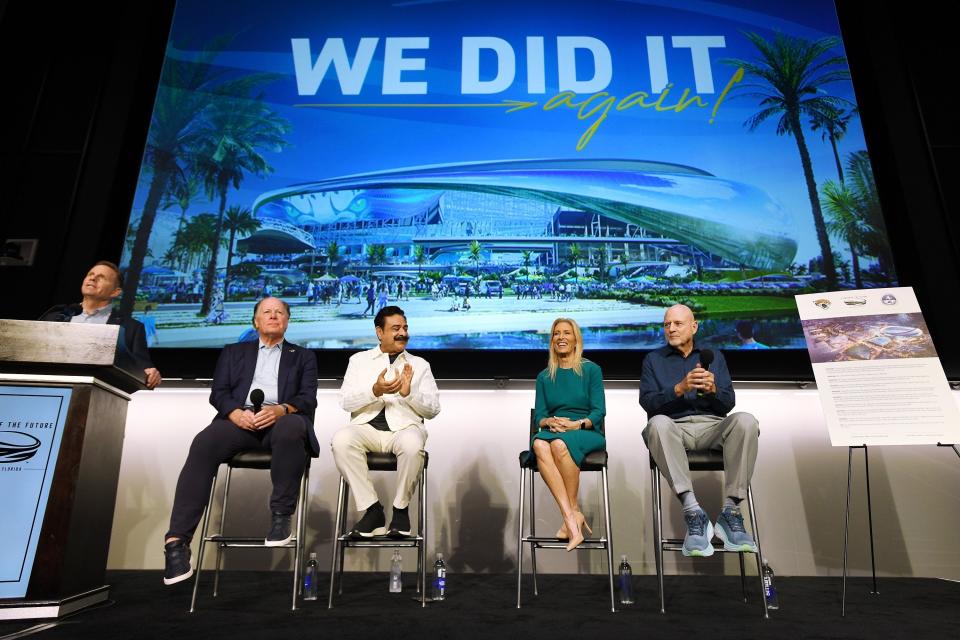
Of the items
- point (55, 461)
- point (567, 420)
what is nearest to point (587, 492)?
point (567, 420)

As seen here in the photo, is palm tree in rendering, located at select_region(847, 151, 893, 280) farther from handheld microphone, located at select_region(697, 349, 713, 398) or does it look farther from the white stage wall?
handheld microphone, located at select_region(697, 349, 713, 398)

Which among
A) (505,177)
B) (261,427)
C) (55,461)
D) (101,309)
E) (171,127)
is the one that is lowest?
(55,461)

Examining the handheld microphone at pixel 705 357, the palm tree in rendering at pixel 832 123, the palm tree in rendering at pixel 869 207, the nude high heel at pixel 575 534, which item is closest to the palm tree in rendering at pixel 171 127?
the nude high heel at pixel 575 534

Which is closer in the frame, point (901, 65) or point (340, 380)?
point (340, 380)

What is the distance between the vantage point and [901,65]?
14.5 feet

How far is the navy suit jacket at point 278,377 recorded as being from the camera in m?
3.19

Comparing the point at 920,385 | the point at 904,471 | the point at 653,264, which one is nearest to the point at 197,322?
the point at 653,264

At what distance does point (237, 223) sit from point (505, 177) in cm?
175

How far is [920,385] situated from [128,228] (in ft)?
14.6

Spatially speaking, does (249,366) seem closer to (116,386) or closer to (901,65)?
(116,386)

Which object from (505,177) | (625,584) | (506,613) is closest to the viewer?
(506,613)

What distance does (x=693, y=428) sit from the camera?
120 inches

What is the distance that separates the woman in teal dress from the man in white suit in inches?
22.2

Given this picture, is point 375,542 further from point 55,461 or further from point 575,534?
point 55,461
